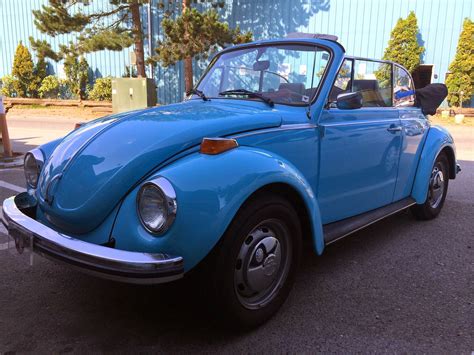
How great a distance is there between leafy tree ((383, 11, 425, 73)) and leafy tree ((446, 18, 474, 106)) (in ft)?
4.37

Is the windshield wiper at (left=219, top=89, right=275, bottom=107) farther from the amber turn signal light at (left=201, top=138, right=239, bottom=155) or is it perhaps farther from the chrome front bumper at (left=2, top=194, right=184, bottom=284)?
the chrome front bumper at (left=2, top=194, right=184, bottom=284)

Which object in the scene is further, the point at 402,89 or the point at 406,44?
the point at 406,44

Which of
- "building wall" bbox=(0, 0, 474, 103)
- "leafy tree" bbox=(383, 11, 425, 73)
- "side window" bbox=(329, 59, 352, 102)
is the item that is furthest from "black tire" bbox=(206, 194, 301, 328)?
"building wall" bbox=(0, 0, 474, 103)

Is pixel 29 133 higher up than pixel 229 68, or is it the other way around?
pixel 229 68

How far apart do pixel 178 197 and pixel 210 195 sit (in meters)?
0.17

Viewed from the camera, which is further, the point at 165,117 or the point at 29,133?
the point at 29,133

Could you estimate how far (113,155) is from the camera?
8.15 ft

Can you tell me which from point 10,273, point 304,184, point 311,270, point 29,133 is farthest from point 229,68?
point 29,133

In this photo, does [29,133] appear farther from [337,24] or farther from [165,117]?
[337,24]

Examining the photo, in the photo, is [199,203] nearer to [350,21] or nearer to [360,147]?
[360,147]

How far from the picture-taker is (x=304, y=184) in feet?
9.07

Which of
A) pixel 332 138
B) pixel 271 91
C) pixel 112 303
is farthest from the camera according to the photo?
pixel 271 91

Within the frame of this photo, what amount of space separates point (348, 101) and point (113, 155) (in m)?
1.78

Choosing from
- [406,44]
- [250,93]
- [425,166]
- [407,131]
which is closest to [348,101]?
[250,93]
